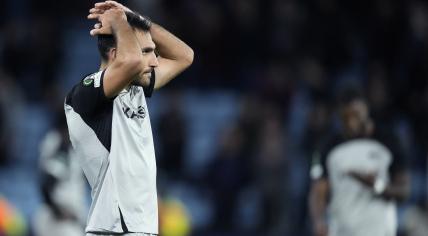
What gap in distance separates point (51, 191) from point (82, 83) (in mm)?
5690

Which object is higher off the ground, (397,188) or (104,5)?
(104,5)

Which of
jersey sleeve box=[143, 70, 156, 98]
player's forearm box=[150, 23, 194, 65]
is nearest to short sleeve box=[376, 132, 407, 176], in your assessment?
player's forearm box=[150, 23, 194, 65]

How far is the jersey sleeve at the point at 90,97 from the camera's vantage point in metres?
5.73

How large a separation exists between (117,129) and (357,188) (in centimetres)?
344

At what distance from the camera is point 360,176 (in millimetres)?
8656

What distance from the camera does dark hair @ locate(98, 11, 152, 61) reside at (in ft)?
19.1

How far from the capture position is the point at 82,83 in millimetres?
5840

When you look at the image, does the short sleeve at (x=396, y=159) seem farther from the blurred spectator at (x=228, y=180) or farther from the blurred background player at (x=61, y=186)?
the blurred spectator at (x=228, y=180)

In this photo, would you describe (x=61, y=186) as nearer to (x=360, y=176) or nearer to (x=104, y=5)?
(x=360, y=176)

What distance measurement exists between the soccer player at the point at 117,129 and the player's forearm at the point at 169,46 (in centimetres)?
49

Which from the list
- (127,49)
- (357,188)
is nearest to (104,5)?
(127,49)

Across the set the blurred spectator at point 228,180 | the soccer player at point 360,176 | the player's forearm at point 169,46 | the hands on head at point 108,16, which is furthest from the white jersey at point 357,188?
the blurred spectator at point 228,180

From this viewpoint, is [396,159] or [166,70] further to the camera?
[396,159]

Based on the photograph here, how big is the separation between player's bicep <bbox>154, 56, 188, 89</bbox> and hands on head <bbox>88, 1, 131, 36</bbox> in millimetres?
572
